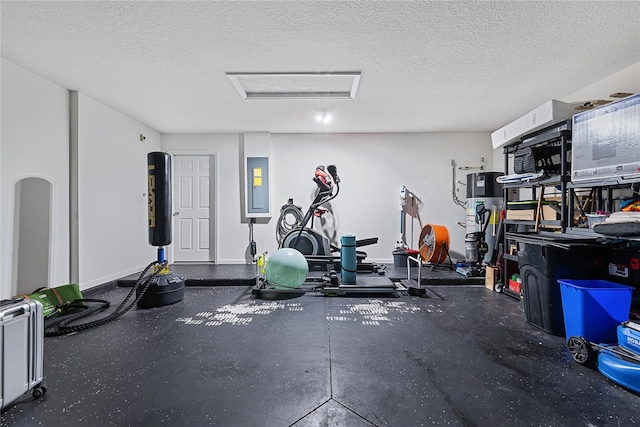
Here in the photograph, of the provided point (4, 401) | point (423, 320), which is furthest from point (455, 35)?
point (4, 401)

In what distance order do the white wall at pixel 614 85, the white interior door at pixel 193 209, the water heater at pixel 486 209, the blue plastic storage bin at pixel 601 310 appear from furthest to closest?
1. the white interior door at pixel 193 209
2. the water heater at pixel 486 209
3. the white wall at pixel 614 85
4. the blue plastic storage bin at pixel 601 310

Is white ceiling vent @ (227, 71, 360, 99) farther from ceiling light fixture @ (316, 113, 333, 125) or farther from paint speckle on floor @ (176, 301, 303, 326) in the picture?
paint speckle on floor @ (176, 301, 303, 326)

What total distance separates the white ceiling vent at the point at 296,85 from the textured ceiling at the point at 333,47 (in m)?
0.12

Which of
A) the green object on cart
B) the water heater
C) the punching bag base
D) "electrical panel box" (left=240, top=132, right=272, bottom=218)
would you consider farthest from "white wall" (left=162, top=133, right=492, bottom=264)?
the green object on cart

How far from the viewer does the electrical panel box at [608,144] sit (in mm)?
2277

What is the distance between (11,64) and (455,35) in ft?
14.5

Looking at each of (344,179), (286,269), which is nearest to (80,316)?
(286,269)

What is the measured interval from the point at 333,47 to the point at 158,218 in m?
2.65

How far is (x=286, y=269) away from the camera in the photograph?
357cm

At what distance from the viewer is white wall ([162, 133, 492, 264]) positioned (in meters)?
5.75

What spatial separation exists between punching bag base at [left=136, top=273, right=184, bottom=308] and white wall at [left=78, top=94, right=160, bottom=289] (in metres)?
1.24

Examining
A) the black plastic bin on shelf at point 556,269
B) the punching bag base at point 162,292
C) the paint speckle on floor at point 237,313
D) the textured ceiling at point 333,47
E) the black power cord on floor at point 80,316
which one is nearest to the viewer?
the textured ceiling at point 333,47

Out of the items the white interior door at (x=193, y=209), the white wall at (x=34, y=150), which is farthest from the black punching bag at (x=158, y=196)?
the white interior door at (x=193, y=209)

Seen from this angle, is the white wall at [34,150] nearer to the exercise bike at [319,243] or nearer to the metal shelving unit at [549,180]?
the exercise bike at [319,243]
